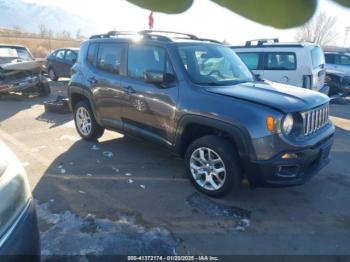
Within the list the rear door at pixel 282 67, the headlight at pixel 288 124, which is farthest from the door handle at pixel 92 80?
the rear door at pixel 282 67

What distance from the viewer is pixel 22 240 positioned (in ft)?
5.88

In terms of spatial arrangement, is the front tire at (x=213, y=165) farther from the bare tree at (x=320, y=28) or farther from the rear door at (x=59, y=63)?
the rear door at (x=59, y=63)

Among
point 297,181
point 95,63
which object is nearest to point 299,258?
point 297,181

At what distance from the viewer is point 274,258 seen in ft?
9.56

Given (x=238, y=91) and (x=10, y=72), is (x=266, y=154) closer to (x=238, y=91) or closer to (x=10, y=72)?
(x=238, y=91)

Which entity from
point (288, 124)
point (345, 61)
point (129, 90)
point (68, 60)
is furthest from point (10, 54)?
point (345, 61)

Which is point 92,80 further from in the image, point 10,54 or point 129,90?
point 10,54

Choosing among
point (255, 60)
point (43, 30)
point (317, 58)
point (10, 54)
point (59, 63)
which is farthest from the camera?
point (59, 63)

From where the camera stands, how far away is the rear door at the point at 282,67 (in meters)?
8.28

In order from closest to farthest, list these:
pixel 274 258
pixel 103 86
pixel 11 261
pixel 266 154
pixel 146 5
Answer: pixel 146 5 < pixel 11 261 < pixel 274 258 < pixel 266 154 < pixel 103 86

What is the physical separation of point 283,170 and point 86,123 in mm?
3584

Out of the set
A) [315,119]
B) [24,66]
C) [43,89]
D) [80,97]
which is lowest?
[43,89]

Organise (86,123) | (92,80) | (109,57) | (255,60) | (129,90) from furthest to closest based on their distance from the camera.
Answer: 1. (255,60)
2. (86,123)
3. (92,80)
4. (109,57)
5. (129,90)

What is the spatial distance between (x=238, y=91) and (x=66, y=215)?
7.34 feet
